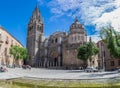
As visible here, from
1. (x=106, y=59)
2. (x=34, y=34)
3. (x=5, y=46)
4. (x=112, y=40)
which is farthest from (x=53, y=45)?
(x=112, y=40)

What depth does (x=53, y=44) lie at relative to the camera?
107250 mm

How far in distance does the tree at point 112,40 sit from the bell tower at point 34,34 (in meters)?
70.9

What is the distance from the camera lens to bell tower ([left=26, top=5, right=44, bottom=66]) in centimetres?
11150

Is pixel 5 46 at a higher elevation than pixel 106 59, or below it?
higher

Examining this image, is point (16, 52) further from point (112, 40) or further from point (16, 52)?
point (112, 40)

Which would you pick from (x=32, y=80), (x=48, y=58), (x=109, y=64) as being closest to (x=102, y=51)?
(x=109, y=64)

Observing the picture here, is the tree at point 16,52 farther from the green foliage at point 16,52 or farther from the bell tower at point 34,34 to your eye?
the bell tower at point 34,34

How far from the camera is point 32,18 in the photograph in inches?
4737

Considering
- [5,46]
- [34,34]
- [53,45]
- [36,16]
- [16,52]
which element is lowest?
[16,52]

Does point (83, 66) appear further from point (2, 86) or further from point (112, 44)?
point (2, 86)

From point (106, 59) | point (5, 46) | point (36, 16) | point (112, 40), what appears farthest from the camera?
point (36, 16)

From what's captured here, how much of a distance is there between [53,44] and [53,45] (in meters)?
0.75

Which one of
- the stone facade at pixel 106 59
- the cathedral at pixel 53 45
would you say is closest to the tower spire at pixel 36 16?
the cathedral at pixel 53 45

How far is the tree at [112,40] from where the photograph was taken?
41.9m
